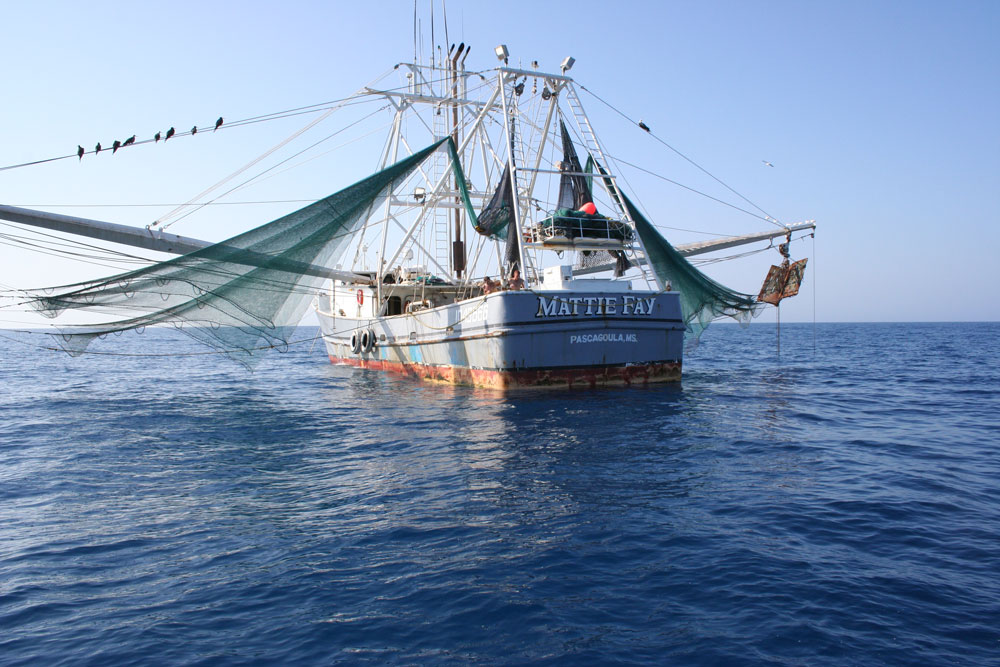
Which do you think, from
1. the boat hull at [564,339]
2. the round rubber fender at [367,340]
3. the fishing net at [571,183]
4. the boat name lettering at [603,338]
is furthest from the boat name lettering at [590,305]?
the round rubber fender at [367,340]

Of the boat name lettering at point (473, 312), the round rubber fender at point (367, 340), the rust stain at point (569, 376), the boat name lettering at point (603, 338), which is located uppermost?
the boat name lettering at point (473, 312)

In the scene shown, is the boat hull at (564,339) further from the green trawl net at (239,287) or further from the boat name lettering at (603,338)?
the green trawl net at (239,287)

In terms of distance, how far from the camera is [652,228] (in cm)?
1934

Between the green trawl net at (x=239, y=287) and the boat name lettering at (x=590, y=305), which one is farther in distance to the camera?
the boat name lettering at (x=590, y=305)

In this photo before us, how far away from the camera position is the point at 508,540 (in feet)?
21.2

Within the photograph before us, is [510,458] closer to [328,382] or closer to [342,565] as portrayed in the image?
[342,565]

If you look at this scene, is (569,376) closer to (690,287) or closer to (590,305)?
(590,305)

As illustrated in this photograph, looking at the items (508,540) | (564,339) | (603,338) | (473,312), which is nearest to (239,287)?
(473,312)

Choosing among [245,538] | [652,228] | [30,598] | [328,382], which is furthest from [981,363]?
[30,598]

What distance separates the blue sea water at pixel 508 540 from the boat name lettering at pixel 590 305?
3551mm

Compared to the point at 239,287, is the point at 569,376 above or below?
below

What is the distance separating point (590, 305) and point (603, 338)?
98 centimetres

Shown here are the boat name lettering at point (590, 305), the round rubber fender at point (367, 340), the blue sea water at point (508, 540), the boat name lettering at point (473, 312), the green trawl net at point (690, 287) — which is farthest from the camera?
the round rubber fender at point (367, 340)

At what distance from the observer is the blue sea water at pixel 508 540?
184 inches
